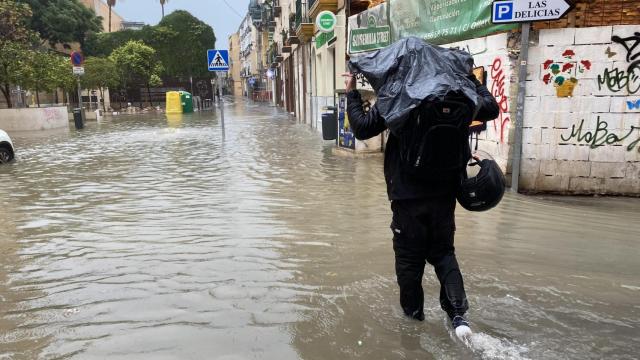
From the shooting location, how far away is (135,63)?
43719 millimetres

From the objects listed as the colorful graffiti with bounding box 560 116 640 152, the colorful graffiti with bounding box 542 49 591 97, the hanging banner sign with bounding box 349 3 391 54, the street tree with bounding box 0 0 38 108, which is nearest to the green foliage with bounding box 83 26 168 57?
the street tree with bounding box 0 0 38 108

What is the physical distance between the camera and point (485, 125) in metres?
8.21

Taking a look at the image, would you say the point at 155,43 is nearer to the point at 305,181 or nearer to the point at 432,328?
the point at 305,181

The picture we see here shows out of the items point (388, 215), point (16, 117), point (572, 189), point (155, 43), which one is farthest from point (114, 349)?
point (155, 43)

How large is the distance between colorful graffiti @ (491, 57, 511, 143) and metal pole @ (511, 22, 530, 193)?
0.74 feet

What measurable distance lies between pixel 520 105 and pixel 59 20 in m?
42.0

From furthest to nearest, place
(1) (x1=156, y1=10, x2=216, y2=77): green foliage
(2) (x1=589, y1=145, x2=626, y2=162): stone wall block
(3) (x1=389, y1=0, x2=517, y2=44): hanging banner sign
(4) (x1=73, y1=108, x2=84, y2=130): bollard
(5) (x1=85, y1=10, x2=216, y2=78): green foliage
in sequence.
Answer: (1) (x1=156, y1=10, x2=216, y2=77): green foliage → (5) (x1=85, y1=10, x2=216, y2=78): green foliage → (4) (x1=73, y1=108, x2=84, y2=130): bollard → (3) (x1=389, y1=0, x2=517, y2=44): hanging banner sign → (2) (x1=589, y1=145, x2=626, y2=162): stone wall block

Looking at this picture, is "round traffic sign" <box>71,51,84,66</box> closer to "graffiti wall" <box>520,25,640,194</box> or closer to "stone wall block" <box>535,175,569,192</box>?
"graffiti wall" <box>520,25,640,194</box>

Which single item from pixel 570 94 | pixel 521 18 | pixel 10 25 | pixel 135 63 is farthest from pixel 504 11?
pixel 135 63

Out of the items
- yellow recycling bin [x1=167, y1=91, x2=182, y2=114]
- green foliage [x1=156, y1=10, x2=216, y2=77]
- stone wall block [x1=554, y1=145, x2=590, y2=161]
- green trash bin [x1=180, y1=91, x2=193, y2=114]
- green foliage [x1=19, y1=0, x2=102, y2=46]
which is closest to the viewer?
stone wall block [x1=554, y1=145, x2=590, y2=161]

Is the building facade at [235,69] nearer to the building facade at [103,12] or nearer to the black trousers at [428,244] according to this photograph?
the building facade at [103,12]

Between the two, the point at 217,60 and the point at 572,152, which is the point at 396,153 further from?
the point at 217,60

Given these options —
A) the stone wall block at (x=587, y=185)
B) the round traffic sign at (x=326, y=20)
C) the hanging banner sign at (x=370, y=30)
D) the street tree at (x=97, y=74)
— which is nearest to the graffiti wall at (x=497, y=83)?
the stone wall block at (x=587, y=185)

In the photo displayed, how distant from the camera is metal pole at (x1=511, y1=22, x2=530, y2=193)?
7.06 metres
